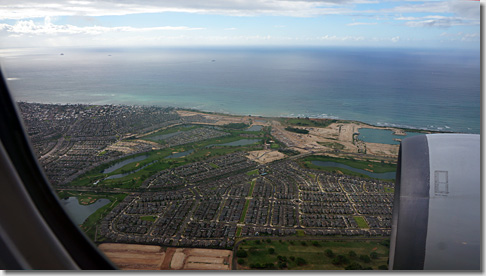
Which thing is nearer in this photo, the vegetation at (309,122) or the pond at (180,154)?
the pond at (180,154)

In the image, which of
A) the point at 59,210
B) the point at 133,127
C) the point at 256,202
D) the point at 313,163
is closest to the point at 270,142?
the point at 313,163

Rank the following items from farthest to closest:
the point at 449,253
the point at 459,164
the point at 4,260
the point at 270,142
A: the point at 270,142 < the point at 459,164 < the point at 449,253 < the point at 4,260

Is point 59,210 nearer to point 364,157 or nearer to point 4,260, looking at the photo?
point 4,260

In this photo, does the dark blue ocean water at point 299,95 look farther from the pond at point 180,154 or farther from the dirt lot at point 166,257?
the dirt lot at point 166,257

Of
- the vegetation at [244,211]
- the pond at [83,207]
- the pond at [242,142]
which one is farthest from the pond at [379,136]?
the pond at [83,207]

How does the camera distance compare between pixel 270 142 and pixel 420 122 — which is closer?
pixel 270 142

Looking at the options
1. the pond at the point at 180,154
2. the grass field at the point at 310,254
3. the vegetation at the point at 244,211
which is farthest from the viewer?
the pond at the point at 180,154
